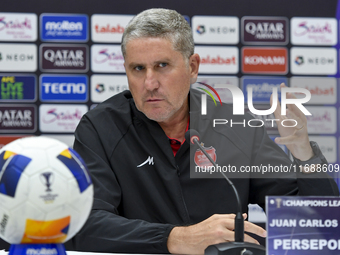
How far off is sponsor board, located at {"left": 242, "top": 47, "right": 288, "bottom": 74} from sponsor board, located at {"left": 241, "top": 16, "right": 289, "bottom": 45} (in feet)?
0.17

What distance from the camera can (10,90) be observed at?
2326 millimetres

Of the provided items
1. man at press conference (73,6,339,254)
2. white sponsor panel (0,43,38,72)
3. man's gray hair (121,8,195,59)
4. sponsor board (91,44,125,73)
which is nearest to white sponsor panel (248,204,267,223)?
man at press conference (73,6,339,254)

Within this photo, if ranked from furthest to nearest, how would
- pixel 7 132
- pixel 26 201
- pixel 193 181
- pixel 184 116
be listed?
pixel 7 132 → pixel 184 116 → pixel 193 181 → pixel 26 201

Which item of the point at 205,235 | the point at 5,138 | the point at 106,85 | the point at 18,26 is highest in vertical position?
the point at 18,26

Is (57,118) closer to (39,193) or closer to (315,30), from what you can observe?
(315,30)

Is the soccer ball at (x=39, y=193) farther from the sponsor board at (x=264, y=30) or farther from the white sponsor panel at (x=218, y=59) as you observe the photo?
the sponsor board at (x=264, y=30)

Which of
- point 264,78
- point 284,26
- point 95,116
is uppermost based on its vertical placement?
point 284,26

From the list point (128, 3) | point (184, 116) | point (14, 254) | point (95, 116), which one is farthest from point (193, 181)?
point (128, 3)

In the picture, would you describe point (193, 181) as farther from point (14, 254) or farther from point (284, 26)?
point (284, 26)

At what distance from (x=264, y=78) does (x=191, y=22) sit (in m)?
0.57

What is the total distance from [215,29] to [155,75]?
1.24m

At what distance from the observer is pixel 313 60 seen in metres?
2.42

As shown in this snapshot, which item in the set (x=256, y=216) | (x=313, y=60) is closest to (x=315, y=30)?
(x=313, y=60)

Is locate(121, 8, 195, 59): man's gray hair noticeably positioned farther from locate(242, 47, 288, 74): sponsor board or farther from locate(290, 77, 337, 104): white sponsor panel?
locate(290, 77, 337, 104): white sponsor panel
